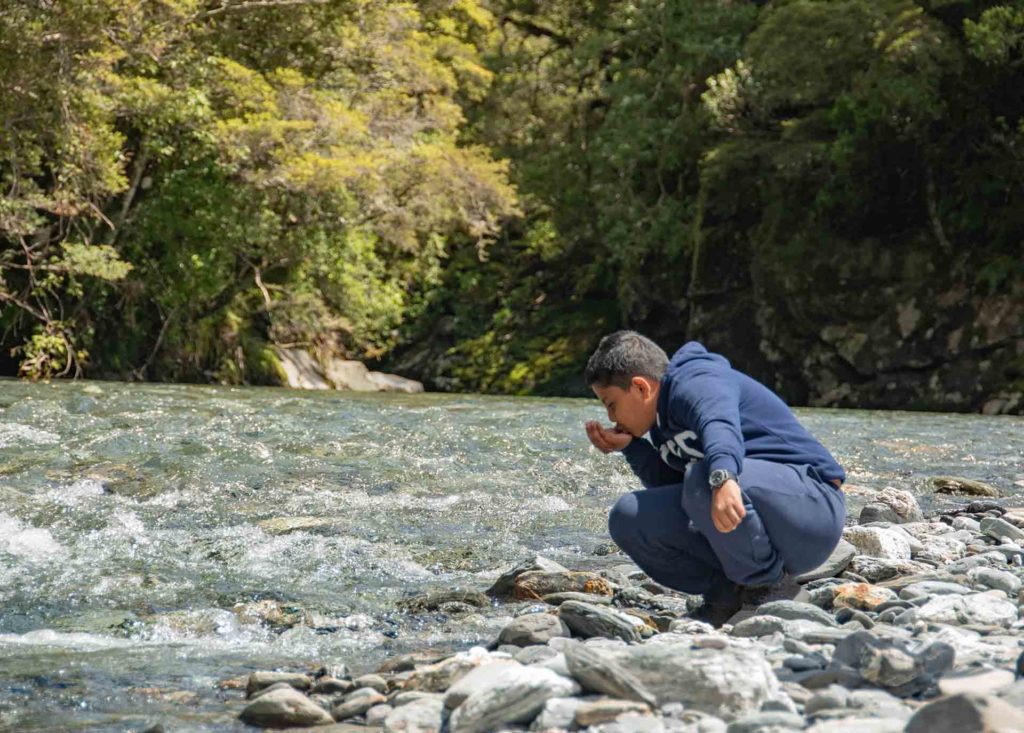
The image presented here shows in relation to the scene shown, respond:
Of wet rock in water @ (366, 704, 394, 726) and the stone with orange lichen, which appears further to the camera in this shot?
the stone with orange lichen

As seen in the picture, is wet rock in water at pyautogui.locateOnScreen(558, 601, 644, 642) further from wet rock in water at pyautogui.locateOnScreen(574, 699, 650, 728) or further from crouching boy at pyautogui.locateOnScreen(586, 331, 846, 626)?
wet rock in water at pyautogui.locateOnScreen(574, 699, 650, 728)

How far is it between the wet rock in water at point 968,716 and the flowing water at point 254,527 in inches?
82.9

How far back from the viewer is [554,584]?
5.67m

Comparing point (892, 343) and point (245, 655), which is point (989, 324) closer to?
point (892, 343)

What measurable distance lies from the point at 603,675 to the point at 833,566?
7.69 ft

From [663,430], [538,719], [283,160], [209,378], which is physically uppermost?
[283,160]

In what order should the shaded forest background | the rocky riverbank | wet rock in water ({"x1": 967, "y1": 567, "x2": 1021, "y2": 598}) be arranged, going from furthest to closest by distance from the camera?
the shaded forest background → wet rock in water ({"x1": 967, "y1": 567, "x2": 1021, "y2": 598}) → the rocky riverbank

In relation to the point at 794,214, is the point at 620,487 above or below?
below

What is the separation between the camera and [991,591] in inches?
189

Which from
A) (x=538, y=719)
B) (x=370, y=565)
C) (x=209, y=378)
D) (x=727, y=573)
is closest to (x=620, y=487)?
(x=370, y=565)

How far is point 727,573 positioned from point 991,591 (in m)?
1.03

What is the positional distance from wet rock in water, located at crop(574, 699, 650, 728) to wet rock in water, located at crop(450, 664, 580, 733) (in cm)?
14

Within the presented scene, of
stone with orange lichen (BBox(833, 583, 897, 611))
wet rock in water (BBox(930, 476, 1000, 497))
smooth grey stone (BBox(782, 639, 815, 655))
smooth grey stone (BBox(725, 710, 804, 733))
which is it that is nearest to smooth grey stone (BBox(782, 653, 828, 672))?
smooth grey stone (BBox(782, 639, 815, 655))

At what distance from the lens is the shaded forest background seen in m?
18.6
